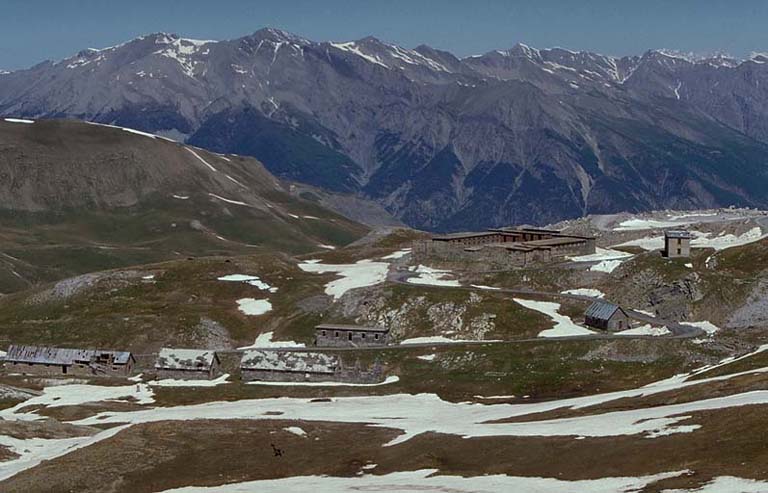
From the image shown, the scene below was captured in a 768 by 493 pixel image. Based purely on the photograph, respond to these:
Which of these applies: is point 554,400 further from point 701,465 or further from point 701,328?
point 701,465

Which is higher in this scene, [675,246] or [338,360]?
[675,246]

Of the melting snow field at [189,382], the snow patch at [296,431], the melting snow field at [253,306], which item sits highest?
the melting snow field at [253,306]

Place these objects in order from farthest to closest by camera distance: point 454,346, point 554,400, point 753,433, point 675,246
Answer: point 675,246, point 454,346, point 554,400, point 753,433

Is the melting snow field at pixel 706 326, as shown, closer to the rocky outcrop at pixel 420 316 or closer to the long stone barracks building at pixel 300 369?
the rocky outcrop at pixel 420 316

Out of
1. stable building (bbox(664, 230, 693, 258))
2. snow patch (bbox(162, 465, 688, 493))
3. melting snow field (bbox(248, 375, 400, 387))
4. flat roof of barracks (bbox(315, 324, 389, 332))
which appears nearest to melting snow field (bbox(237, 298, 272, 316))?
flat roof of barracks (bbox(315, 324, 389, 332))

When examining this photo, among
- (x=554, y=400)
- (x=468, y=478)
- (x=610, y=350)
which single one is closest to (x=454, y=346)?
(x=610, y=350)

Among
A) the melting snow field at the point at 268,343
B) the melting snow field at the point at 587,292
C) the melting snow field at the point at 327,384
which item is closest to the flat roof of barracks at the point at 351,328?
the melting snow field at the point at 268,343

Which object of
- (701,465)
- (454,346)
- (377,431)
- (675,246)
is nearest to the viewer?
(701,465)
